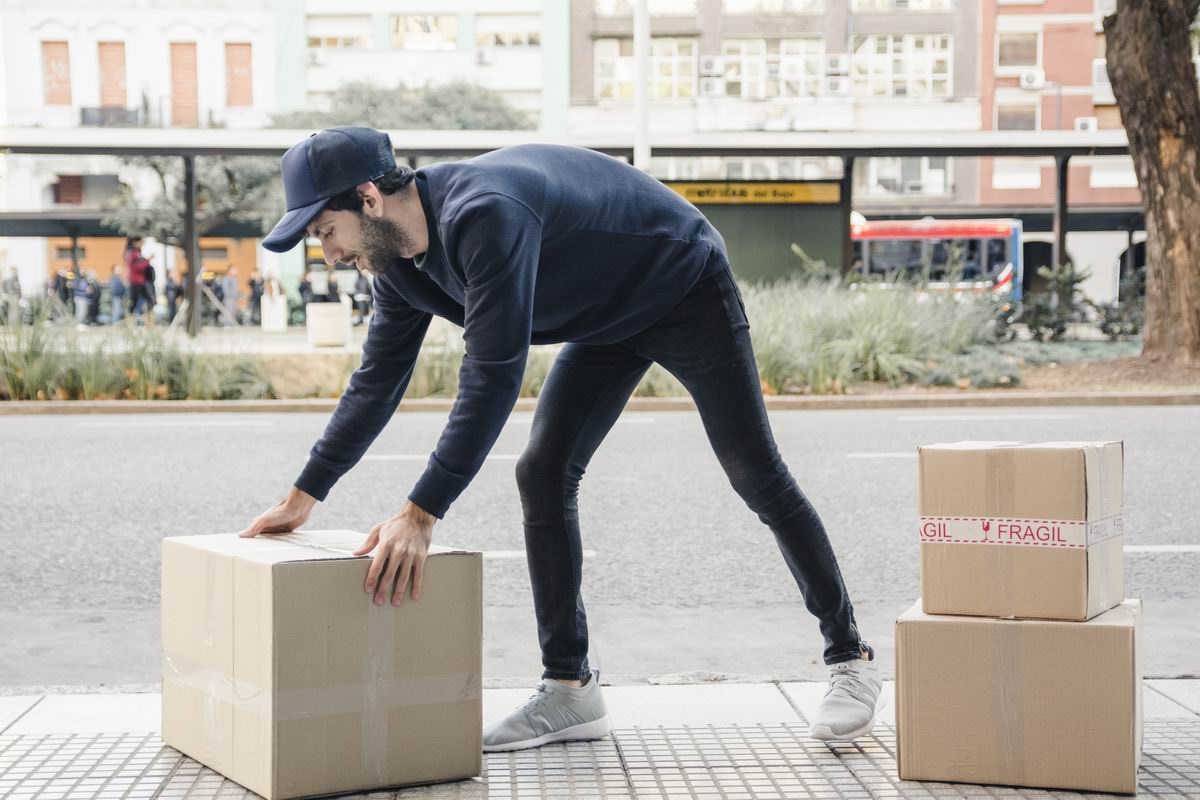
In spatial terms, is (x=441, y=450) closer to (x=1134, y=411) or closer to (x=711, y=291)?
(x=711, y=291)

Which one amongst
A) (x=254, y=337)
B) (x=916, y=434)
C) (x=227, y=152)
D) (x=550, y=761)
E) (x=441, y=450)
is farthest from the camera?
(x=227, y=152)

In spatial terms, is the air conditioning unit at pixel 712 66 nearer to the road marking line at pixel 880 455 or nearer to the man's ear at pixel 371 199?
the road marking line at pixel 880 455

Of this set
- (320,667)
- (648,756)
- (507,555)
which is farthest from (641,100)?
(320,667)

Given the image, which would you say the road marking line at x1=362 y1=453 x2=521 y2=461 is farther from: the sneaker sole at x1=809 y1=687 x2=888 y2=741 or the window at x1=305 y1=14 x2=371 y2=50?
the window at x1=305 y1=14 x2=371 y2=50

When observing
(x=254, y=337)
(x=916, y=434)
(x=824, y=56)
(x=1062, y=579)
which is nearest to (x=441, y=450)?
(x=1062, y=579)

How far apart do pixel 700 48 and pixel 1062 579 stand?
2084 inches

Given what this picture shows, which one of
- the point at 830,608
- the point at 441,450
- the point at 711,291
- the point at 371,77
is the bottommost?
the point at 830,608

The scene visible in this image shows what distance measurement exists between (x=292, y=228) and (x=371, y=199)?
0.20m

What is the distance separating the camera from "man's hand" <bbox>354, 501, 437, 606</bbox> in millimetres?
2930

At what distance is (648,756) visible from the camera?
3373 millimetres

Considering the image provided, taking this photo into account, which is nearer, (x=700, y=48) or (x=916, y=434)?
(x=916, y=434)

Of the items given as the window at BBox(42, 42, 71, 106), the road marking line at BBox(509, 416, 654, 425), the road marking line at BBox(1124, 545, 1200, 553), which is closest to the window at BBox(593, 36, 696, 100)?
the window at BBox(42, 42, 71, 106)

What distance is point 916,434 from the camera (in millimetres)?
10719

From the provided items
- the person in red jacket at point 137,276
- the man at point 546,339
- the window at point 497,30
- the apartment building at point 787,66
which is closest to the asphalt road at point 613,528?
the man at point 546,339
